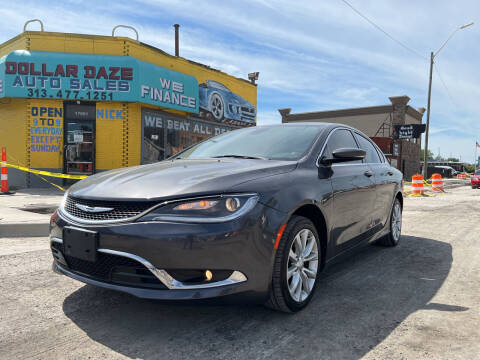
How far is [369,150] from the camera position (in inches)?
188

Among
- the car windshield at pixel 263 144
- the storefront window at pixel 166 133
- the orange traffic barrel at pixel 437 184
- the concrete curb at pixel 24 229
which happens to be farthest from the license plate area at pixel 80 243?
the orange traffic barrel at pixel 437 184

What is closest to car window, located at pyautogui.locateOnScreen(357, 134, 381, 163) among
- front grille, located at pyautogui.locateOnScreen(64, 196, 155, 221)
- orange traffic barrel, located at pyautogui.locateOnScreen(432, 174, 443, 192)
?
front grille, located at pyautogui.locateOnScreen(64, 196, 155, 221)

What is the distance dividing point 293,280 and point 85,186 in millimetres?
1708

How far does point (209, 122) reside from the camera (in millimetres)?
18094

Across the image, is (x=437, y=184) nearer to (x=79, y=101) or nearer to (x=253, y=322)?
(x=79, y=101)

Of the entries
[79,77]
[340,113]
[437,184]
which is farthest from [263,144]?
[340,113]

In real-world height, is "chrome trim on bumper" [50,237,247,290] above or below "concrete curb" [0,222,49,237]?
above

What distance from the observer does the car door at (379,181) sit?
14.4 ft

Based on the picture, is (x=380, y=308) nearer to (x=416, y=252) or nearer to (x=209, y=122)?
(x=416, y=252)

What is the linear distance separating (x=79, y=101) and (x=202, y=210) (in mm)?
12846

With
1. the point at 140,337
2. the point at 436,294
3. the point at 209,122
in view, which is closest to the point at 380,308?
the point at 436,294

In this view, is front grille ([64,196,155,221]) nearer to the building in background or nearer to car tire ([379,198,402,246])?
car tire ([379,198,402,246])

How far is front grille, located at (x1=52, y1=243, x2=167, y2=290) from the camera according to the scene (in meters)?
2.32

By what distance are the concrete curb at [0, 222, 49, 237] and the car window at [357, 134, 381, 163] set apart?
4.65m
